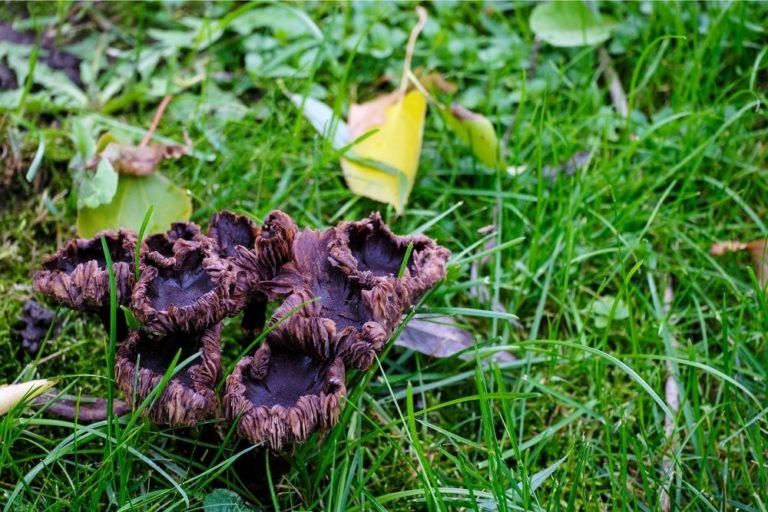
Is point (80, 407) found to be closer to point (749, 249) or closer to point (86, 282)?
point (86, 282)

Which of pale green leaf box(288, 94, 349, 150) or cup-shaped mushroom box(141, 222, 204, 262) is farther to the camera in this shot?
pale green leaf box(288, 94, 349, 150)

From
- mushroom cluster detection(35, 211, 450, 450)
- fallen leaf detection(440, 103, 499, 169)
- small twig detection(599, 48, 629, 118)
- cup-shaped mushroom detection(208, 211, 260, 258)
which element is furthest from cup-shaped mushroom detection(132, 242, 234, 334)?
small twig detection(599, 48, 629, 118)

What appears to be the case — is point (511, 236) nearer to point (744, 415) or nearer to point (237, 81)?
point (744, 415)

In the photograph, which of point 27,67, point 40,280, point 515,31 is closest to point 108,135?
point 27,67

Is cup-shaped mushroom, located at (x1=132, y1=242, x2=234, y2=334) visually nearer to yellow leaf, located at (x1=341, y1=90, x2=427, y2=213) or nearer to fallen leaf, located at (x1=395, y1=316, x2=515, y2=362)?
fallen leaf, located at (x1=395, y1=316, x2=515, y2=362)

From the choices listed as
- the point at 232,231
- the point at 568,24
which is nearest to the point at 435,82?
the point at 568,24
